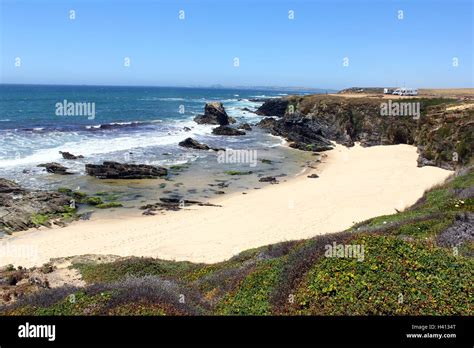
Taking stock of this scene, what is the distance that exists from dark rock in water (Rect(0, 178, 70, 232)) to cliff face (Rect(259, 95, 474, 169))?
33.4 m

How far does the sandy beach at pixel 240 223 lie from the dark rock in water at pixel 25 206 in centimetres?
124

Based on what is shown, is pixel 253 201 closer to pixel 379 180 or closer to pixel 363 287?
pixel 379 180

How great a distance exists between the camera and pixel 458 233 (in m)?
13.7

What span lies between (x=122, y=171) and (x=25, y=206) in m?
11.1

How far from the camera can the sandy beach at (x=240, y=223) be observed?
21062 millimetres

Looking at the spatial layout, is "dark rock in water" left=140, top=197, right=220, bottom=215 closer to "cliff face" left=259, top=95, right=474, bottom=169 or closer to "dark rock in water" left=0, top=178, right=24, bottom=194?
"dark rock in water" left=0, top=178, right=24, bottom=194

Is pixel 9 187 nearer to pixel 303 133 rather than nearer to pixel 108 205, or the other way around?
pixel 108 205

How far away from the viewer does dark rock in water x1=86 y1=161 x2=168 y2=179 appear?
1422 inches

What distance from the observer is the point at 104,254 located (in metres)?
20.4

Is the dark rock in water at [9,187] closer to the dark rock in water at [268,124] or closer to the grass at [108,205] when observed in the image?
the grass at [108,205]

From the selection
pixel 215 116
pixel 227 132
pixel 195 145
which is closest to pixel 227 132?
pixel 227 132

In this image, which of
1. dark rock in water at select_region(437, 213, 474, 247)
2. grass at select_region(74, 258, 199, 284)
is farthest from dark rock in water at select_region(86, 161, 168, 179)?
dark rock in water at select_region(437, 213, 474, 247)
